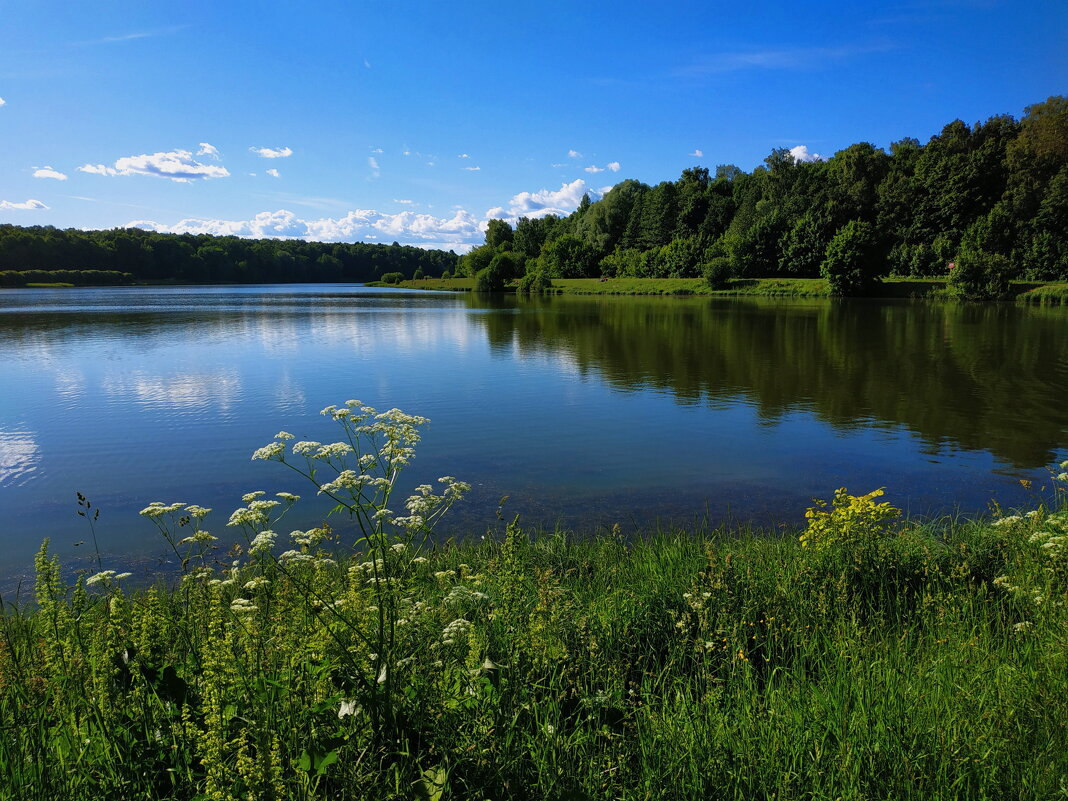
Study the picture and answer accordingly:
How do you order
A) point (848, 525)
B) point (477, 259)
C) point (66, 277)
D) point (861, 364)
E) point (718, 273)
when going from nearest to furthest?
point (848, 525)
point (861, 364)
point (718, 273)
point (66, 277)
point (477, 259)

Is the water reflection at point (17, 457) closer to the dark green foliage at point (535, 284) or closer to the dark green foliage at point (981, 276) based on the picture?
the dark green foliage at point (981, 276)

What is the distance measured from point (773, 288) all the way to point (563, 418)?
7232 cm

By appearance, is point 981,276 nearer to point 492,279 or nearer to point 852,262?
point 852,262

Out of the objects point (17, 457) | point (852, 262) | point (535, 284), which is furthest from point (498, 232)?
point (17, 457)

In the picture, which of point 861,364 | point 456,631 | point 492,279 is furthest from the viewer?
point 492,279

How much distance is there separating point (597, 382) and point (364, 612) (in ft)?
62.3

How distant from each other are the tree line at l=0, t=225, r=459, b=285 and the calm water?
114 m

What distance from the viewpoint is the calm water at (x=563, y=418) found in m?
10.8

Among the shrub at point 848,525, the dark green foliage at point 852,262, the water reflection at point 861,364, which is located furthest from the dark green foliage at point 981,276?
the shrub at point 848,525

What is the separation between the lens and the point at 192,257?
148m

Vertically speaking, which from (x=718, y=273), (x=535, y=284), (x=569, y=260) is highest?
(x=569, y=260)

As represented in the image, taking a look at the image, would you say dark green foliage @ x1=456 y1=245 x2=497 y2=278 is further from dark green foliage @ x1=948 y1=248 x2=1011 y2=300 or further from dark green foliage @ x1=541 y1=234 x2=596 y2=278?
dark green foliage @ x1=948 y1=248 x2=1011 y2=300

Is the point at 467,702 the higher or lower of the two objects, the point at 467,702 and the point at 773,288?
the lower

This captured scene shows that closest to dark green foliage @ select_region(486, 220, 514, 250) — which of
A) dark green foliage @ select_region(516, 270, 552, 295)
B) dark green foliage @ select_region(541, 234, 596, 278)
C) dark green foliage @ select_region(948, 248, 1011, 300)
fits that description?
dark green foliage @ select_region(541, 234, 596, 278)
